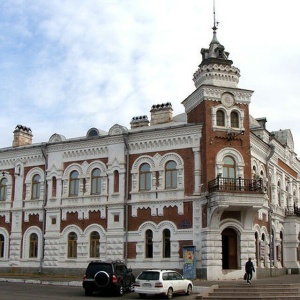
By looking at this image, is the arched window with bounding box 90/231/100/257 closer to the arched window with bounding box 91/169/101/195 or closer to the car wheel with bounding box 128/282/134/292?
the arched window with bounding box 91/169/101/195

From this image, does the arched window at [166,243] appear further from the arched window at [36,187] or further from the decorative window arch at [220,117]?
the arched window at [36,187]

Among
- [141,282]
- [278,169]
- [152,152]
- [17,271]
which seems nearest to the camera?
[141,282]

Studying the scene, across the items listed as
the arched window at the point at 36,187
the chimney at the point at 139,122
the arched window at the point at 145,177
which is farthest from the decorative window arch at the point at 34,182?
the arched window at the point at 145,177

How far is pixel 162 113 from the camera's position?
3994cm

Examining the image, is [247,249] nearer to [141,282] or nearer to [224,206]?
[224,206]

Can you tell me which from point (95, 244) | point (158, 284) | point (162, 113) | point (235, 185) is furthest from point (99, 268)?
point (162, 113)

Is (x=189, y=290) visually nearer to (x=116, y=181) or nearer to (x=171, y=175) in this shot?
(x=171, y=175)

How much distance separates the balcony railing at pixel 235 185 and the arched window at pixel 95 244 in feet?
31.4

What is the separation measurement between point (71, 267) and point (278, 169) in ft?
60.6

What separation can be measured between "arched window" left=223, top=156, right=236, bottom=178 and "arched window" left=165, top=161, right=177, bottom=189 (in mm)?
3500

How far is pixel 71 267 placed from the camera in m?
36.9

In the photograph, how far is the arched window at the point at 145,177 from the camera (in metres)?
35.8

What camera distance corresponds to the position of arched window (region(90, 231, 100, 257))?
120ft

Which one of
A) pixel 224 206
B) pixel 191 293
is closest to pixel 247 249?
pixel 224 206
